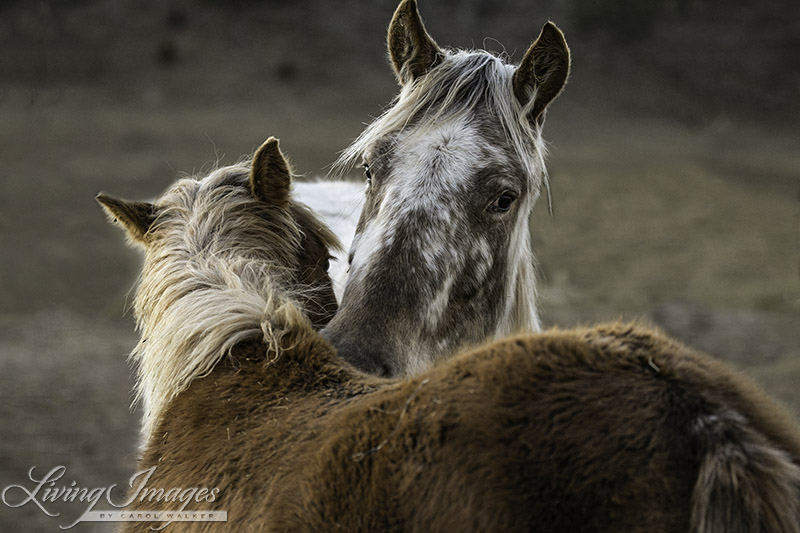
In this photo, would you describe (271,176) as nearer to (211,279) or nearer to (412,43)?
(211,279)

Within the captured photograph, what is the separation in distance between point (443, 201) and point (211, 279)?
0.70 meters

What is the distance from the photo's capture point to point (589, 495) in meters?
1.03

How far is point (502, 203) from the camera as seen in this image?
2.36 m

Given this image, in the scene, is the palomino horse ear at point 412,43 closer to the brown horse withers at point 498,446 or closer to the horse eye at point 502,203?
the horse eye at point 502,203

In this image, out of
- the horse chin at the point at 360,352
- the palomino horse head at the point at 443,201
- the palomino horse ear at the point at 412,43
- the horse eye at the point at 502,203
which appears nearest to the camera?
the horse chin at the point at 360,352

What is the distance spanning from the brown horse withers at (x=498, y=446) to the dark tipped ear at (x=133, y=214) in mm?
788

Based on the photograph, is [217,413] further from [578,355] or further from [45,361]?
[45,361]

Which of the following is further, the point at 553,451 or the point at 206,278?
the point at 206,278

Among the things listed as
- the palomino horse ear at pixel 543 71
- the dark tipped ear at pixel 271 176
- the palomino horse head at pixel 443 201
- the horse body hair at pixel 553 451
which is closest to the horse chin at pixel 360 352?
→ the palomino horse head at pixel 443 201

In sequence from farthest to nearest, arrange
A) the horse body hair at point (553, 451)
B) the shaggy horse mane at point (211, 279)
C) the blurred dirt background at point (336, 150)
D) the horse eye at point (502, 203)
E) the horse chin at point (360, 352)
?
the blurred dirt background at point (336, 150), the horse eye at point (502, 203), the horse chin at point (360, 352), the shaggy horse mane at point (211, 279), the horse body hair at point (553, 451)

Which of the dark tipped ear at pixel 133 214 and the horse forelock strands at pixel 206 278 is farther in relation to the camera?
the dark tipped ear at pixel 133 214

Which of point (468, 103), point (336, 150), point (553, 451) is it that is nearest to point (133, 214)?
point (468, 103)

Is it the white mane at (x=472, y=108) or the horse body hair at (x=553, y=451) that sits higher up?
the white mane at (x=472, y=108)

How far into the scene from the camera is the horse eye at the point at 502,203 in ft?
7.64
